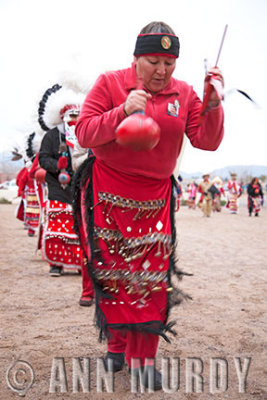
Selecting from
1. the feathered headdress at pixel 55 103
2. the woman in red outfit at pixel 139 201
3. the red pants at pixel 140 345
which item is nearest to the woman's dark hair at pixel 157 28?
the woman in red outfit at pixel 139 201

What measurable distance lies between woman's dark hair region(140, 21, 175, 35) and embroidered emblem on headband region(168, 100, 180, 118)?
0.35 meters

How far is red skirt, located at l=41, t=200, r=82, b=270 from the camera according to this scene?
208 inches

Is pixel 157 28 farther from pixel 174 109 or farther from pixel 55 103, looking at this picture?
pixel 55 103

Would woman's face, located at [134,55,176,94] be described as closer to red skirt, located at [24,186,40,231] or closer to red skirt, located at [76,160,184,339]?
red skirt, located at [76,160,184,339]

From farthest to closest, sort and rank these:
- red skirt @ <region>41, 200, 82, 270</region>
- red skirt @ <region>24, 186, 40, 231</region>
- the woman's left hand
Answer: red skirt @ <region>24, 186, 40, 231</region> < red skirt @ <region>41, 200, 82, 270</region> < the woman's left hand

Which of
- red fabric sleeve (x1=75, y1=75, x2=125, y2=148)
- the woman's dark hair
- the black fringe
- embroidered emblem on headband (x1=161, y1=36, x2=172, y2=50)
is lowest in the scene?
the black fringe

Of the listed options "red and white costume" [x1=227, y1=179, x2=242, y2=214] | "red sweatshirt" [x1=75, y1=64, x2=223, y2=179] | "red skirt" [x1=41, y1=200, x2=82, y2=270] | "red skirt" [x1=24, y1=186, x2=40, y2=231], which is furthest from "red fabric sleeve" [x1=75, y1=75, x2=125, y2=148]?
"red and white costume" [x1=227, y1=179, x2=242, y2=214]

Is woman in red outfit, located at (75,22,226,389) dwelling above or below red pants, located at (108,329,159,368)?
above

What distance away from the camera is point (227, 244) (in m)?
9.72

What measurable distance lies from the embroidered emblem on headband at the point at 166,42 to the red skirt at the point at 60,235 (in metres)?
3.27

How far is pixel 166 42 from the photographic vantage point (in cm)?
221

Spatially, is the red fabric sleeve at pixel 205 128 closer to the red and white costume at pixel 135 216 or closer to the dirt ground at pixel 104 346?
the red and white costume at pixel 135 216

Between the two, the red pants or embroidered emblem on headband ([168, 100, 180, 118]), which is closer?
embroidered emblem on headband ([168, 100, 180, 118])

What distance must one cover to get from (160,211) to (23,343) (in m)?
1.39
